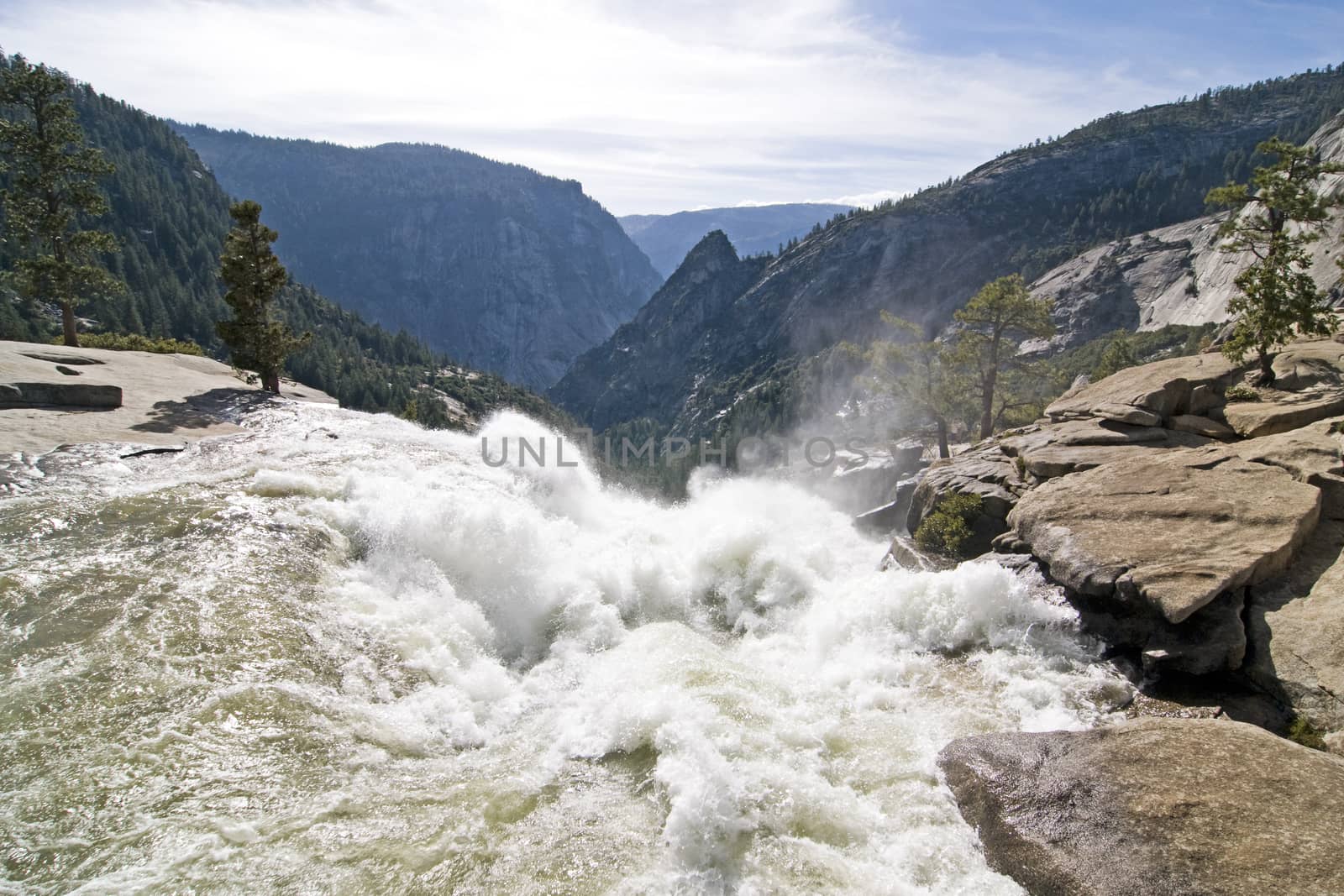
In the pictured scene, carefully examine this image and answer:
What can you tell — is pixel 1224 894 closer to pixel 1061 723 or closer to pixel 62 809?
pixel 1061 723

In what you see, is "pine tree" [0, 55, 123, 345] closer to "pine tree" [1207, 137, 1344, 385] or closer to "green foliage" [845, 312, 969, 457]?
"green foliage" [845, 312, 969, 457]

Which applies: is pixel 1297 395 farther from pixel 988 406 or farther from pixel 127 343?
pixel 127 343

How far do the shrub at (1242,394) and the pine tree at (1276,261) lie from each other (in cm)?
96

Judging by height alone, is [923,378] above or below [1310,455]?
above

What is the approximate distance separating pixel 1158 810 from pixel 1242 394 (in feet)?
57.0

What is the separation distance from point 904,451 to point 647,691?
116ft

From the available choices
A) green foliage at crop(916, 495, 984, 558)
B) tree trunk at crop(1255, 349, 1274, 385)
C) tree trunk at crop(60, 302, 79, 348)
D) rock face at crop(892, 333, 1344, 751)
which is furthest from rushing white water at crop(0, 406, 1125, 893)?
tree trunk at crop(60, 302, 79, 348)

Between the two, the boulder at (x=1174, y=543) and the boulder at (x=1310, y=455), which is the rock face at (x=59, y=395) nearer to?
the boulder at (x=1174, y=543)

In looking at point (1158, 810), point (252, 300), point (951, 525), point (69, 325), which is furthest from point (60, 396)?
point (1158, 810)

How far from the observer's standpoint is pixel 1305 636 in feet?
34.8

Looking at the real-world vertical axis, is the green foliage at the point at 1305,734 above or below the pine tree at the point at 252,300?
below

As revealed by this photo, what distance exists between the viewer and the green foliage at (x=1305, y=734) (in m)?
9.21

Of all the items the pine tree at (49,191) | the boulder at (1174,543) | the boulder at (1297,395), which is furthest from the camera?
the pine tree at (49,191)

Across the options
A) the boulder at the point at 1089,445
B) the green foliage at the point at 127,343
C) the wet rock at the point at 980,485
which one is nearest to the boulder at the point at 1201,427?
the boulder at the point at 1089,445
